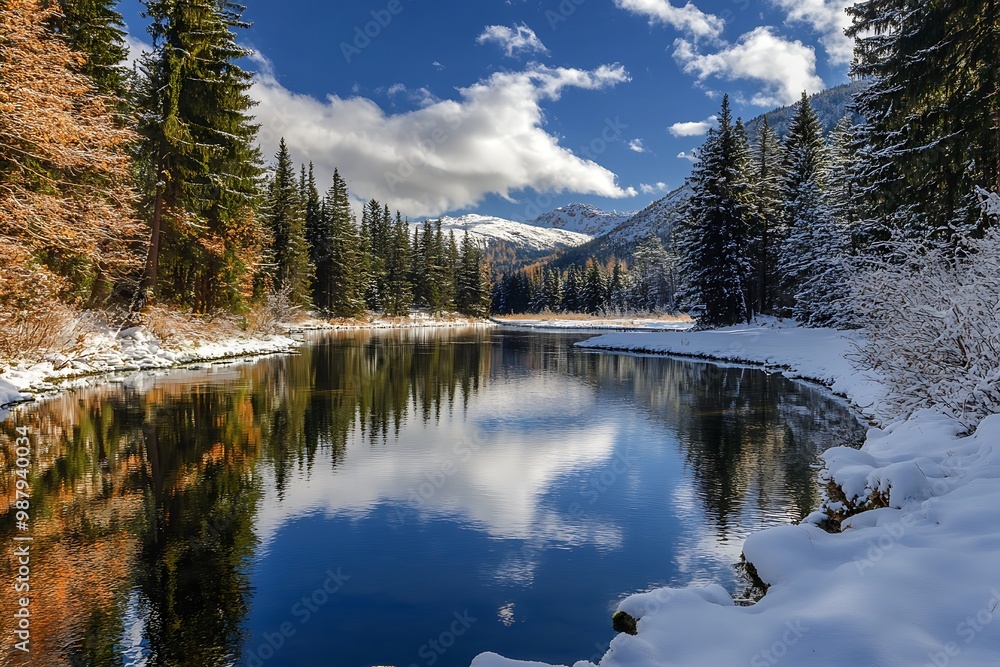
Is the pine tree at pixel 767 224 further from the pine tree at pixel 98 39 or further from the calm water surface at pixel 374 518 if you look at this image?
the pine tree at pixel 98 39

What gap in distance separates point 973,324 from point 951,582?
5.85 meters

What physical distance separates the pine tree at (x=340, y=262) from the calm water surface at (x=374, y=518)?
183 ft

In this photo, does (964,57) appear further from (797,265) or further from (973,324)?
(797,265)

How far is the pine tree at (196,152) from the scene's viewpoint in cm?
2652

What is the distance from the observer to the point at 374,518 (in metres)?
8.21

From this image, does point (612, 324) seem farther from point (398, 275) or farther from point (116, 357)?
point (116, 357)

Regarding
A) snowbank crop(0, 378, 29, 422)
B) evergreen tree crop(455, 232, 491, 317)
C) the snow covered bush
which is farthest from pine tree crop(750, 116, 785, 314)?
evergreen tree crop(455, 232, 491, 317)

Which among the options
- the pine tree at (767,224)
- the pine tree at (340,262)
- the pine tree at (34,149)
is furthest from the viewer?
the pine tree at (340,262)

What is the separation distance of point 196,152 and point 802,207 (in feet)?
118

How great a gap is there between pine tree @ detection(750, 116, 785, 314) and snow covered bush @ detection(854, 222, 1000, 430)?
3207cm

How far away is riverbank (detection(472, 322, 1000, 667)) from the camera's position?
3.96m

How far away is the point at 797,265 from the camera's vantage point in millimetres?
39156

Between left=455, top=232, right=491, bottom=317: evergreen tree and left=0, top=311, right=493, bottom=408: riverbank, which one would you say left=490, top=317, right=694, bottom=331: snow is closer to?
left=455, top=232, right=491, bottom=317: evergreen tree

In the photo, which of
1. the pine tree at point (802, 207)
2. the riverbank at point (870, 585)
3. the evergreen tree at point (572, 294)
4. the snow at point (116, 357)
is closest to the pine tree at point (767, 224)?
the pine tree at point (802, 207)
